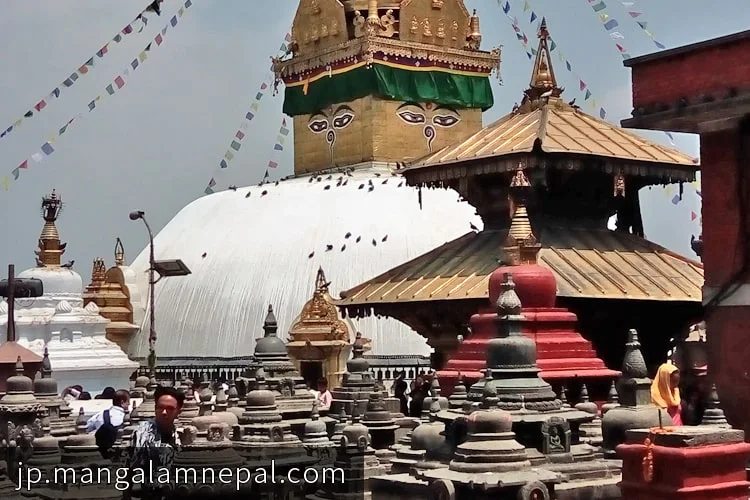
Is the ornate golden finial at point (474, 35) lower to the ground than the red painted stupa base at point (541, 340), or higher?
higher

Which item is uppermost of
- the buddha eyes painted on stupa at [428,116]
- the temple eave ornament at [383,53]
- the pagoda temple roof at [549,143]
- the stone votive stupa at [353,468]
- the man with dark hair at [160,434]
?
the temple eave ornament at [383,53]

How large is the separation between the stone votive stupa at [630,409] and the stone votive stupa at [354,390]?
4173 millimetres

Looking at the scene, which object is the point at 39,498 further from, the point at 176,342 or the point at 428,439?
the point at 176,342

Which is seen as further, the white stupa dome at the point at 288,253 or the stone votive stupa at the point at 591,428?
the white stupa dome at the point at 288,253

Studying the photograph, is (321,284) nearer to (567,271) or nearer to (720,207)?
(567,271)

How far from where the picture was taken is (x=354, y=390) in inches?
503

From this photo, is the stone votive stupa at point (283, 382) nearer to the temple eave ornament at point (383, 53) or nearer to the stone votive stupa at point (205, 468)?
the stone votive stupa at point (205, 468)

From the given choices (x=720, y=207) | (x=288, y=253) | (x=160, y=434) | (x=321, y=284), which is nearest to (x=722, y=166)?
(x=720, y=207)

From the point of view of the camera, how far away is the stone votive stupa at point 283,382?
12781 millimetres

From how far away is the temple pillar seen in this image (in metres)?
6.55

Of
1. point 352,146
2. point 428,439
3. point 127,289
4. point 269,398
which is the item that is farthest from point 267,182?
point 428,439

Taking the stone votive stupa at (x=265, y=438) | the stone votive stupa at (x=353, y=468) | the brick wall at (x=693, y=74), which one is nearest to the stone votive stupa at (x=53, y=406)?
the stone votive stupa at (x=265, y=438)

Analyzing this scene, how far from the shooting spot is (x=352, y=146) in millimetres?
28375

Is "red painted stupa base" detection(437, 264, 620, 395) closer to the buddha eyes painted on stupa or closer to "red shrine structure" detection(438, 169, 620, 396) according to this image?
"red shrine structure" detection(438, 169, 620, 396)
